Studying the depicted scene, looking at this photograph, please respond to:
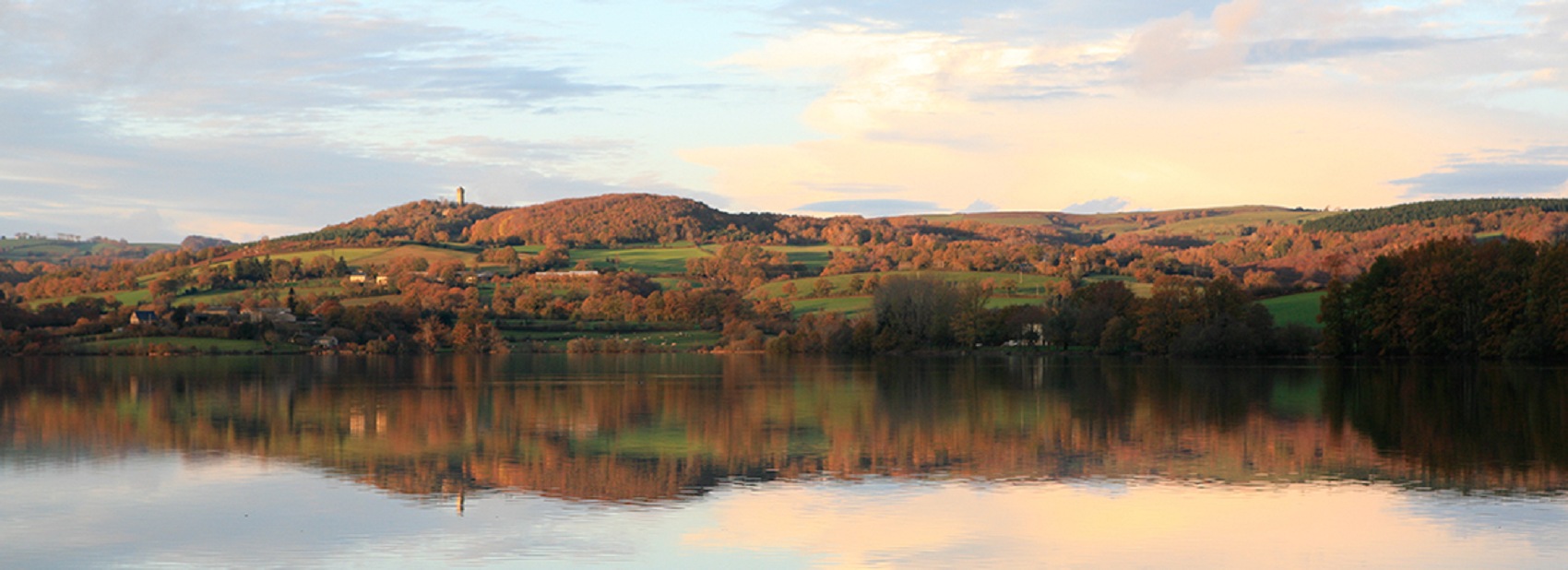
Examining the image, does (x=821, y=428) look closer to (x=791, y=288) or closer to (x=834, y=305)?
(x=834, y=305)

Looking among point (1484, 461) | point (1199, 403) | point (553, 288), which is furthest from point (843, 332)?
point (1484, 461)

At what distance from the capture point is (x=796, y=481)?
19.9m

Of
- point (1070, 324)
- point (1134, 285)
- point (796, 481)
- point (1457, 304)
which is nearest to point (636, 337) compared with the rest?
point (1070, 324)

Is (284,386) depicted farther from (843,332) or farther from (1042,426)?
(843,332)

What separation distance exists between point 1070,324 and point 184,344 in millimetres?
66421

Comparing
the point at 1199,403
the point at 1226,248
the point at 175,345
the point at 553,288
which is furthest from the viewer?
the point at 1226,248

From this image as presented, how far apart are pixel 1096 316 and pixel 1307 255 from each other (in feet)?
161

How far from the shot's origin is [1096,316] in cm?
9081

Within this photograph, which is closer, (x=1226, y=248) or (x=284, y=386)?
(x=284, y=386)

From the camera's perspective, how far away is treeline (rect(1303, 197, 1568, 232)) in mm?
138125

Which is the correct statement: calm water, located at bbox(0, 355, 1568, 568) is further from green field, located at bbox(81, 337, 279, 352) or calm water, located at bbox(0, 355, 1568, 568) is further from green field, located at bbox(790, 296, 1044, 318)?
green field, located at bbox(790, 296, 1044, 318)

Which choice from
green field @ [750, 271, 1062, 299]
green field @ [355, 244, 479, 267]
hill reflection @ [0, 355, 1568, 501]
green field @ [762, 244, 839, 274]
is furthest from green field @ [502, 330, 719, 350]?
hill reflection @ [0, 355, 1568, 501]

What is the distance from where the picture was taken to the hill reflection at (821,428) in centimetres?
2106

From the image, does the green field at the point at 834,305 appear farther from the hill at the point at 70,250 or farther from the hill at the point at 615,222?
the hill at the point at 70,250
